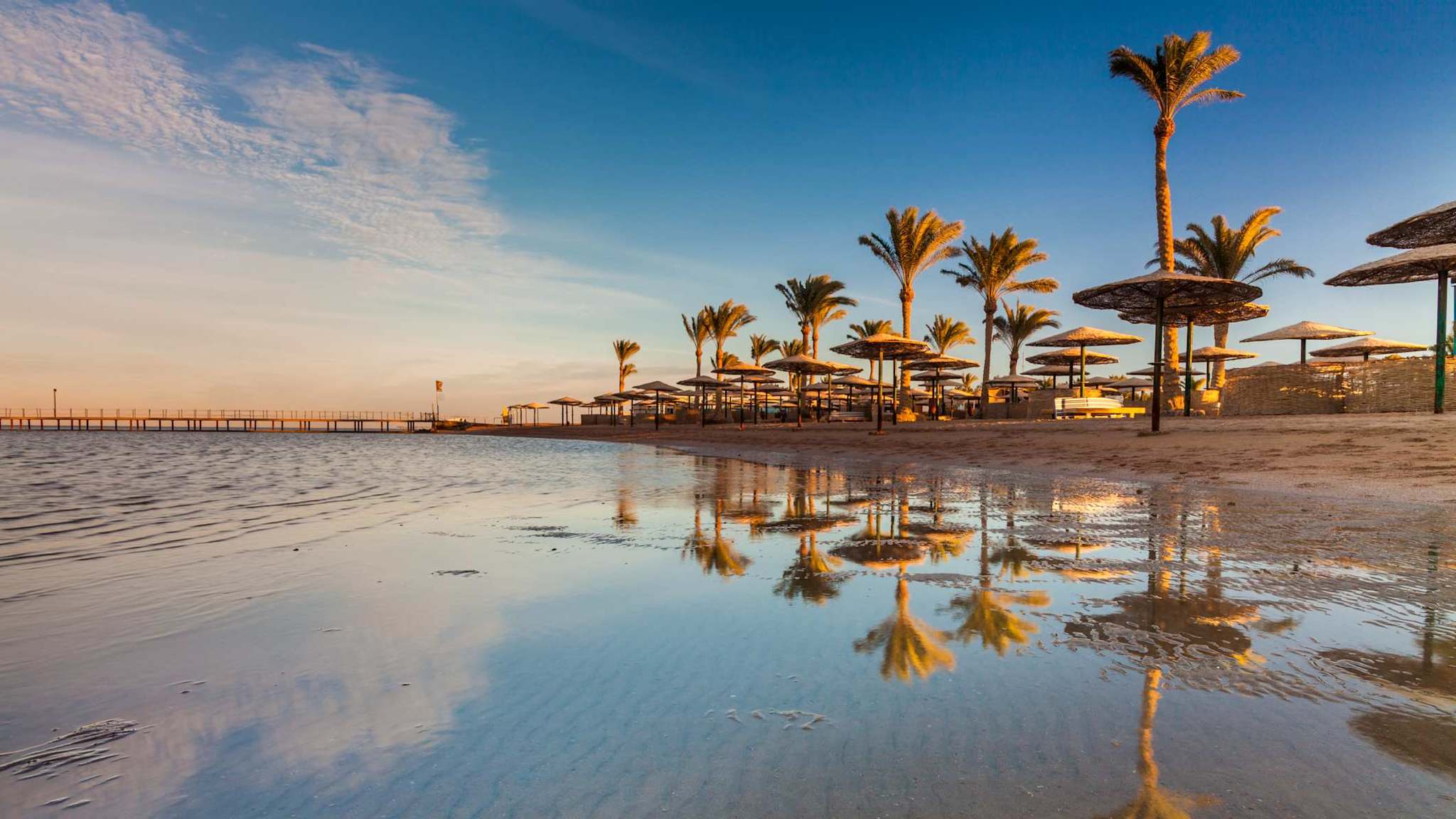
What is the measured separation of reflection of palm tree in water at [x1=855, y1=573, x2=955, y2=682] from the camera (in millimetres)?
2520

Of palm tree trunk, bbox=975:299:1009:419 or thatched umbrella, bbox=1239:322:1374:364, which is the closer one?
thatched umbrella, bbox=1239:322:1374:364

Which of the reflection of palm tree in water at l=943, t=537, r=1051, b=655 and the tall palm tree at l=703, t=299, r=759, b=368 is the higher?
the tall palm tree at l=703, t=299, r=759, b=368

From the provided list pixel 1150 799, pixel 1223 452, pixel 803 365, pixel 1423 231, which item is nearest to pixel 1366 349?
pixel 1423 231

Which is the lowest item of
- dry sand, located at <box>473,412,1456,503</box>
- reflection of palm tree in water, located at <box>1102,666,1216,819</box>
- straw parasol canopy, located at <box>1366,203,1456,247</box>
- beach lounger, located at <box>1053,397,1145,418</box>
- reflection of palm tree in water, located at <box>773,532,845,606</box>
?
reflection of palm tree in water, located at <box>773,532,845,606</box>

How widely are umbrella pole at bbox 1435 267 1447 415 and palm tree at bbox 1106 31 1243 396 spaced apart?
21.6 feet

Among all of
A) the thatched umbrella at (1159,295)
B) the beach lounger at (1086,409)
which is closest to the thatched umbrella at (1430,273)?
the thatched umbrella at (1159,295)

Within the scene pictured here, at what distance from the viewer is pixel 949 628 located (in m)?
3.02

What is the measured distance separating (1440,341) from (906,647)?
15481mm

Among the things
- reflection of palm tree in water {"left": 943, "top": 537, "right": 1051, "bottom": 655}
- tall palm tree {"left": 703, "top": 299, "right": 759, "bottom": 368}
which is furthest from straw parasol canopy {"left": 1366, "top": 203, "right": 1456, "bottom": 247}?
tall palm tree {"left": 703, "top": 299, "right": 759, "bottom": 368}

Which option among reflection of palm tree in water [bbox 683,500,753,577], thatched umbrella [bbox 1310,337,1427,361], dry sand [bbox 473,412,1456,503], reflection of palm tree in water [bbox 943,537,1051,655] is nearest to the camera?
reflection of palm tree in water [bbox 943,537,1051,655]

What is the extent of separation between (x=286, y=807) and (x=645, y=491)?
8.29 m

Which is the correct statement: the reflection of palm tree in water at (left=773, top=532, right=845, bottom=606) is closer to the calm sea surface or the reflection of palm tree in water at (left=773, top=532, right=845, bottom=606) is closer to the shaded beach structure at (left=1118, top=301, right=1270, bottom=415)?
the calm sea surface

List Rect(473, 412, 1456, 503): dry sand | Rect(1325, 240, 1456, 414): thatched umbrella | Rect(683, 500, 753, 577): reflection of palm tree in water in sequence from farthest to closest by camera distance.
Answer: Rect(1325, 240, 1456, 414): thatched umbrella, Rect(473, 412, 1456, 503): dry sand, Rect(683, 500, 753, 577): reflection of palm tree in water

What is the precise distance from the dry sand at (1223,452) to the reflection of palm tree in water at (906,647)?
7.20 meters
